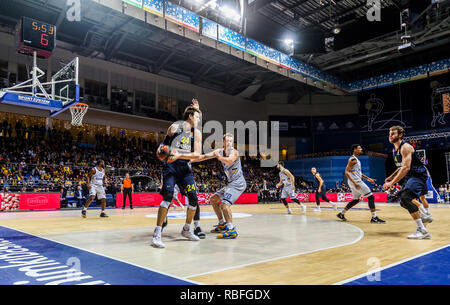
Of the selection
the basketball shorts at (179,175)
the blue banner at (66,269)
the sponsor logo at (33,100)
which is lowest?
the blue banner at (66,269)

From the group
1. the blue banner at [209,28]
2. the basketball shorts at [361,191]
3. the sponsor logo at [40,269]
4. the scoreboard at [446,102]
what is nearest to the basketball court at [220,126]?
the sponsor logo at [40,269]

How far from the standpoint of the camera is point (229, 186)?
625 centimetres

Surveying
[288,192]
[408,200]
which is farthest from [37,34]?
[408,200]

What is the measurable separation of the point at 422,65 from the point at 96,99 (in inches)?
1200

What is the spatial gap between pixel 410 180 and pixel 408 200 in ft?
1.39

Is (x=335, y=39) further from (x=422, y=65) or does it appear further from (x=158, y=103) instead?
(x=158, y=103)

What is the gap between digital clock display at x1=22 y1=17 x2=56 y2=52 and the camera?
476 inches

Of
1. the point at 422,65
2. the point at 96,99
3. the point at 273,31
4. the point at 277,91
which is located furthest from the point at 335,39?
the point at 96,99

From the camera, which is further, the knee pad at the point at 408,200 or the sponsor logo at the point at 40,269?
the knee pad at the point at 408,200

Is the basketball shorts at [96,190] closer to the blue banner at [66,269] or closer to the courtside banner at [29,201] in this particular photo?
the blue banner at [66,269]

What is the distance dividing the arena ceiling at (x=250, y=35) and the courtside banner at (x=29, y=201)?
41.8ft

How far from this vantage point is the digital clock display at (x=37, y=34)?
1209 centimetres

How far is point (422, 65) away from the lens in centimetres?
3098
